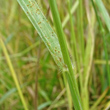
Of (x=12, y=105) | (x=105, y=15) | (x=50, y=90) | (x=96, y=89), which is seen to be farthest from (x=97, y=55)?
(x=105, y=15)

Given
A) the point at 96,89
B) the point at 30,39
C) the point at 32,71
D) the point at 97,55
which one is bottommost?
the point at 96,89

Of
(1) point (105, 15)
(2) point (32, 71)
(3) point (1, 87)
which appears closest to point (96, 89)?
(2) point (32, 71)

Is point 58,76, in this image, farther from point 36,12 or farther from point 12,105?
point 36,12

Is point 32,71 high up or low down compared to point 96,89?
up

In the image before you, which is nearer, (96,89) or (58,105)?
(58,105)

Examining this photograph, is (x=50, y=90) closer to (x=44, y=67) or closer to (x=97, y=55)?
(x=44, y=67)

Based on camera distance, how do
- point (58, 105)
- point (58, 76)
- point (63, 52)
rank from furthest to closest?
1. point (58, 76)
2. point (58, 105)
3. point (63, 52)

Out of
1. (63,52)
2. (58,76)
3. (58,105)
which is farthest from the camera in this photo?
(58,76)
